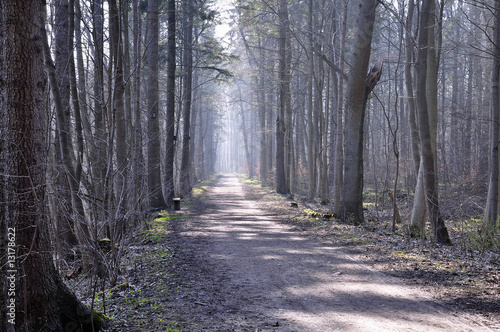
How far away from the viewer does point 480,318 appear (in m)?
4.25

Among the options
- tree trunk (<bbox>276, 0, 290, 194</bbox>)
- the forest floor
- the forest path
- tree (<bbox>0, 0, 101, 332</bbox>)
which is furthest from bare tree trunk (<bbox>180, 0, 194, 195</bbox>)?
tree (<bbox>0, 0, 101, 332</bbox>)

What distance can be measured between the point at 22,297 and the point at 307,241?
21.8 feet

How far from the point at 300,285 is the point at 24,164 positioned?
12.7 ft

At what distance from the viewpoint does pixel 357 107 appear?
11.2 meters

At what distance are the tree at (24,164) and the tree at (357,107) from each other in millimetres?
9186

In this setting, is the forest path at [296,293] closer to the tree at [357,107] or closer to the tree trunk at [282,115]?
the tree at [357,107]

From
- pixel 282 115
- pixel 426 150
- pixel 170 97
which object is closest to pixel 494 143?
pixel 426 150

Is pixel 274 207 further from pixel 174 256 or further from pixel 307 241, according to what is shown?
pixel 174 256

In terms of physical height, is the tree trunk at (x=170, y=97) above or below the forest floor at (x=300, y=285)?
above

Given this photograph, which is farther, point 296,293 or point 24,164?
point 296,293

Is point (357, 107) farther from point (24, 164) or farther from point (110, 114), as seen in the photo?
point (24, 164)

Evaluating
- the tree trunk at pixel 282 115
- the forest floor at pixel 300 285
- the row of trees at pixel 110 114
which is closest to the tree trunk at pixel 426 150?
the forest floor at pixel 300 285

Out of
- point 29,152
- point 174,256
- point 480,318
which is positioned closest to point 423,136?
point 480,318

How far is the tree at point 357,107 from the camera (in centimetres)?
1100
